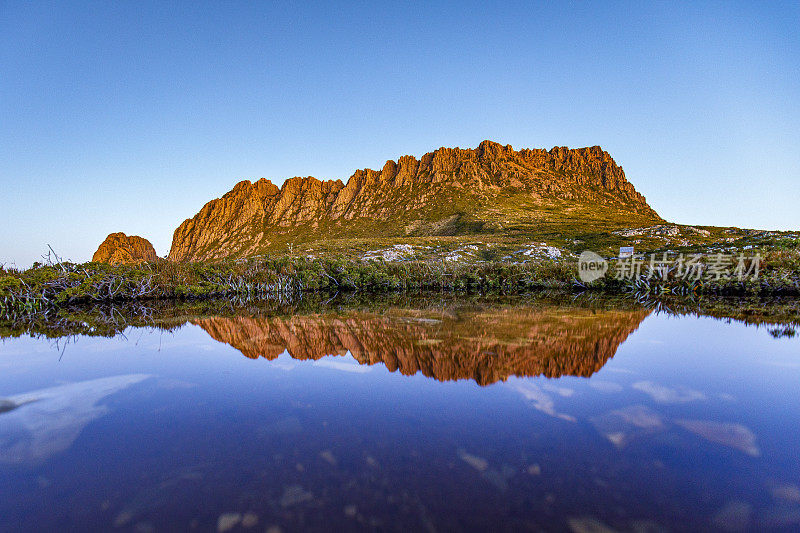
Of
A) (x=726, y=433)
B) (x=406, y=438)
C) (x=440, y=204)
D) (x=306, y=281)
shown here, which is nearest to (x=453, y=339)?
(x=406, y=438)

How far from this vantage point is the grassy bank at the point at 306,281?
61.6 ft

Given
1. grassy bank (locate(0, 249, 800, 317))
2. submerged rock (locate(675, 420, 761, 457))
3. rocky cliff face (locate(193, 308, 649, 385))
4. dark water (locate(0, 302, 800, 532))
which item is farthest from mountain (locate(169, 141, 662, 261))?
submerged rock (locate(675, 420, 761, 457))

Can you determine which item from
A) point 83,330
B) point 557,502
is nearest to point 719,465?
point 557,502

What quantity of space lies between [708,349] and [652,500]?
7.51 meters

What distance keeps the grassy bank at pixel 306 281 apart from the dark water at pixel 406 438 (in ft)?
44.9

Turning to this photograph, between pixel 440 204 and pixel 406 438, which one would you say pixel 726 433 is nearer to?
pixel 406 438

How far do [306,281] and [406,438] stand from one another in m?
26.0

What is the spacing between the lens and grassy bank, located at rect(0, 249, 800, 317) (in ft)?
61.6

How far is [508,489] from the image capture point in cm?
307

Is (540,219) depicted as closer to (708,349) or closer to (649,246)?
(649,246)

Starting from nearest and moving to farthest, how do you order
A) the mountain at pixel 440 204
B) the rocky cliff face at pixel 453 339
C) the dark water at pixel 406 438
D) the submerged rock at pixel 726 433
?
the dark water at pixel 406 438 < the submerged rock at pixel 726 433 < the rocky cliff face at pixel 453 339 < the mountain at pixel 440 204

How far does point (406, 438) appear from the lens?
13.3 ft

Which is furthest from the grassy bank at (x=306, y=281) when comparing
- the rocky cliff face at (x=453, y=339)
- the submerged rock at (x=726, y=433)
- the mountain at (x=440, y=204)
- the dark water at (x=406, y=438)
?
the mountain at (x=440, y=204)

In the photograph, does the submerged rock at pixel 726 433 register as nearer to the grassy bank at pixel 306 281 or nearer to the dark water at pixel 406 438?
the dark water at pixel 406 438
